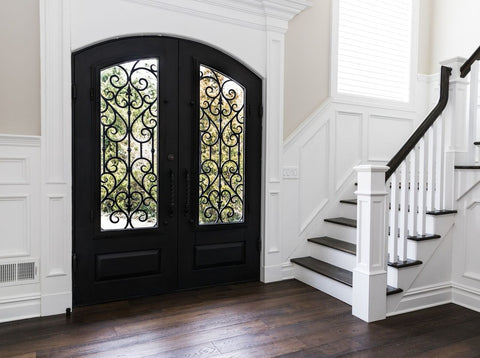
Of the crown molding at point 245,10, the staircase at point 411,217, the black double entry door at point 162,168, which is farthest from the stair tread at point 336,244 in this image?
the crown molding at point 245,10

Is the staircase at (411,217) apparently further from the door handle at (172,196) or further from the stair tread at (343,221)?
the door handle at (172,196)

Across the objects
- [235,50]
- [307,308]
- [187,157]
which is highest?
[235,50]

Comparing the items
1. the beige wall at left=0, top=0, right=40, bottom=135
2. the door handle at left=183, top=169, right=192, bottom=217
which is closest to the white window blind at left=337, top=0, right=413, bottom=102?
the door handle at left=183, top=169, right=192, bottom=217

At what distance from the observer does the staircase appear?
9.08 feet

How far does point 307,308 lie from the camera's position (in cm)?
292

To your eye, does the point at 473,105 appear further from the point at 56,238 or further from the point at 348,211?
the point at 56,238

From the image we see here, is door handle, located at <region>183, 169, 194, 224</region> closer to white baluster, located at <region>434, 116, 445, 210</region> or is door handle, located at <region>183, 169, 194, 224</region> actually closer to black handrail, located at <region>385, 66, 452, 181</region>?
black handrail, located at <region>385, 66, 452, 181</region>

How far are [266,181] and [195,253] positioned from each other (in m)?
0.98

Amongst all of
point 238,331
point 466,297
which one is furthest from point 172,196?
point 466,297

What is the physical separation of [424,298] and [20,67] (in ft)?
11.9

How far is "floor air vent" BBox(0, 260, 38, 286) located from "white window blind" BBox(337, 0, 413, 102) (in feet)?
11.3

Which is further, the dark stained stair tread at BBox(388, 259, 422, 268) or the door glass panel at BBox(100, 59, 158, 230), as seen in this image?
the door glass panel at BBox(100, 59, 158, 230)

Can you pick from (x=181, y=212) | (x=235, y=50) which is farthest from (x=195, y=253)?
(x=235, y=50)

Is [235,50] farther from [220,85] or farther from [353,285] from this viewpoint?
[353,285]
